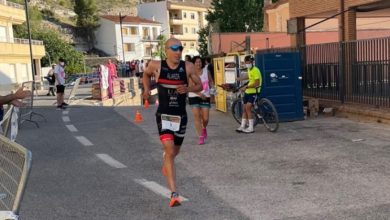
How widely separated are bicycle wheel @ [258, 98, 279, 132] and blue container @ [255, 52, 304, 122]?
162 cm

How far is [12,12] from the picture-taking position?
50.0 meters

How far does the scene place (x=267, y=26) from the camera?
46344 millimetres

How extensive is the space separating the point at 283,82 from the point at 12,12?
4331 cm

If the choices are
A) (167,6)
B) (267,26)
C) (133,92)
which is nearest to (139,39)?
(167,6)

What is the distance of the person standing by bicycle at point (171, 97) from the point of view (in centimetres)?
586

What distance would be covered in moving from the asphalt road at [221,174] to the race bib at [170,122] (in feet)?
2.91

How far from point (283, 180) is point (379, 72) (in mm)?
6631

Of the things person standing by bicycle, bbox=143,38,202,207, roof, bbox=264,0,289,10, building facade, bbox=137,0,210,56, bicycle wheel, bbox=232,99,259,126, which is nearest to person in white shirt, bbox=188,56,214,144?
bicycle wheel, bbox=232,99,259,126

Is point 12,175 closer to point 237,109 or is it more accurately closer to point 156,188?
point 156,188

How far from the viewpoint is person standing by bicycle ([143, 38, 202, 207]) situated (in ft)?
19.2

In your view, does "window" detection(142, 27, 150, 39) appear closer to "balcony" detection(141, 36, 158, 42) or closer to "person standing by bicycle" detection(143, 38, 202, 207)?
"balcony" detection(141, 36, 158, 42)

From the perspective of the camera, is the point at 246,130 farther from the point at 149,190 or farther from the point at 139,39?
the point at 139,39

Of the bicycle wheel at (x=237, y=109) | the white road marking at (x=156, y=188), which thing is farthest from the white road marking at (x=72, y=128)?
the white road marking at (x=156, y=188)

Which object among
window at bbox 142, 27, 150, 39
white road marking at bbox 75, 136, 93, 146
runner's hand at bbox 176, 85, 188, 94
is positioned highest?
window at bbox 142, 27, 150, 39
